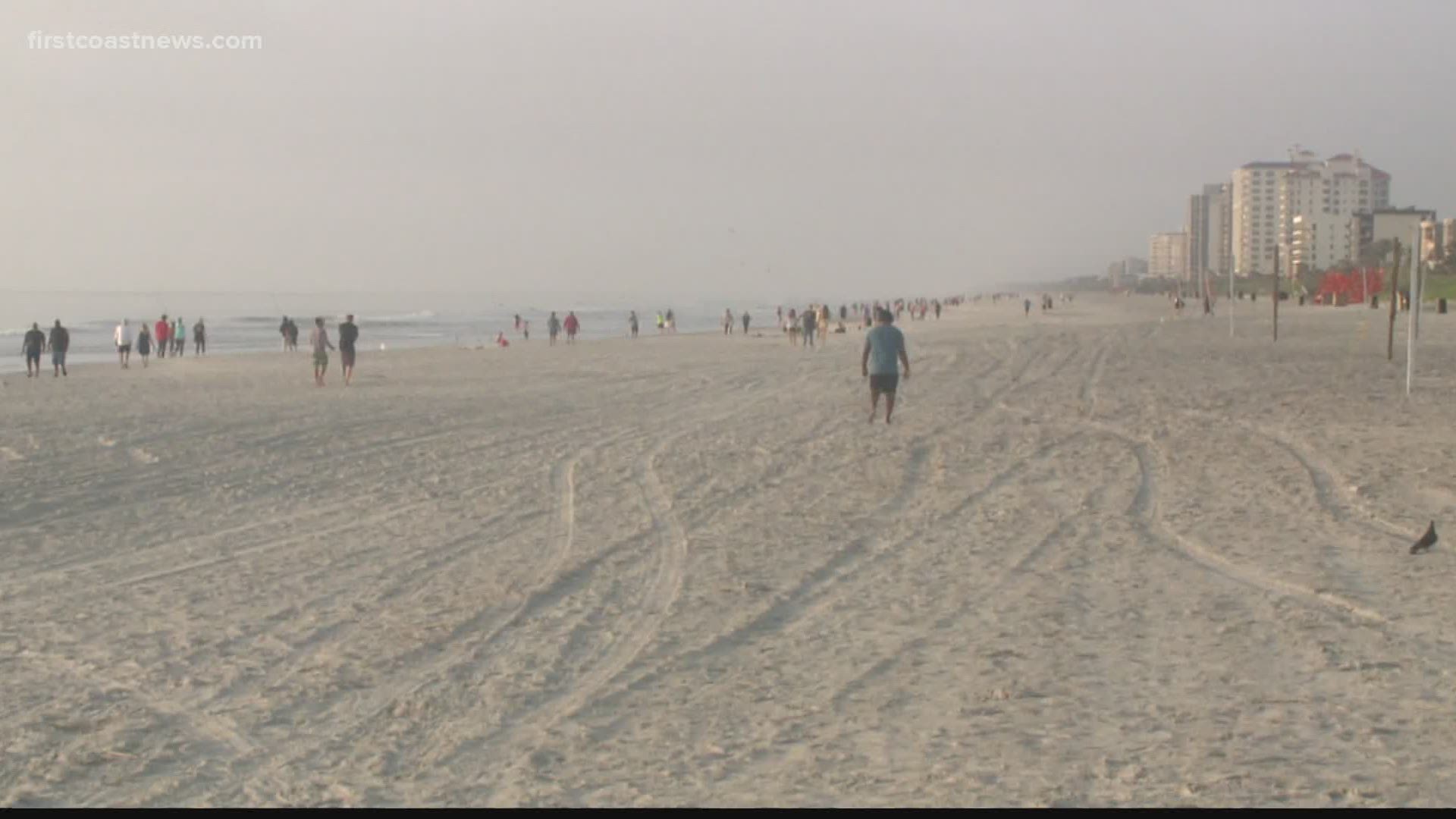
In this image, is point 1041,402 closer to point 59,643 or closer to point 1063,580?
point 1063,580

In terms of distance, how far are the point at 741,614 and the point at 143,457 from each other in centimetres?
954

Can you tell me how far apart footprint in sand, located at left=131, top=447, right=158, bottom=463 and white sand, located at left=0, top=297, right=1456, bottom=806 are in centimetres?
8

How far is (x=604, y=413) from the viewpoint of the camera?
1906 cm

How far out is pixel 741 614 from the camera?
7.07 m

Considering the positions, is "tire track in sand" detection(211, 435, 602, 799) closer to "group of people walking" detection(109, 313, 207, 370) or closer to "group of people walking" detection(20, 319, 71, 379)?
"group of people walking" detection(20, 319, 71, 379)

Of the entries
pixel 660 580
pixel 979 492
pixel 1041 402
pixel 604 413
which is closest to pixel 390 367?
pixel 604 413

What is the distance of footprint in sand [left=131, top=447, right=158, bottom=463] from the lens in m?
14.1

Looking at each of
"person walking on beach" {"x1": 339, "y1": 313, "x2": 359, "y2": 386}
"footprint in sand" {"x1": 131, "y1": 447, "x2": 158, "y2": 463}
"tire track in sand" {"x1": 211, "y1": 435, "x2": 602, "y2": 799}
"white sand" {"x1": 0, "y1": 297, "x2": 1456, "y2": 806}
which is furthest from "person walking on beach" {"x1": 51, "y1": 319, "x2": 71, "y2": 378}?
"tire track in sand" {"x1": 211, "y1": 435, "x2": 602, "y2": 799}

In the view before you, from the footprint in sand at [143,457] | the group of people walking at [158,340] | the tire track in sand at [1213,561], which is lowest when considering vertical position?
the tire track in sand at [1213,561]

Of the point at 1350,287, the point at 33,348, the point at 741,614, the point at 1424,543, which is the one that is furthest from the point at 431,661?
the point at 1350,287

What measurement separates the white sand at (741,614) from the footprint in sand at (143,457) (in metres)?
0.08

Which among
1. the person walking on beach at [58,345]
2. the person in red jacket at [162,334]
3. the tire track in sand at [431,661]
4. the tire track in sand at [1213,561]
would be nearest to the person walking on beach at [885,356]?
the tire track in sand at [1213,561]

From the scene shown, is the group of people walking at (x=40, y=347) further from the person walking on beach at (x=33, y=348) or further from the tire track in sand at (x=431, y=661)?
the tire track in sand at (x=431, y=661)

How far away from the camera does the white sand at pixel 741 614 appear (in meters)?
4.71
